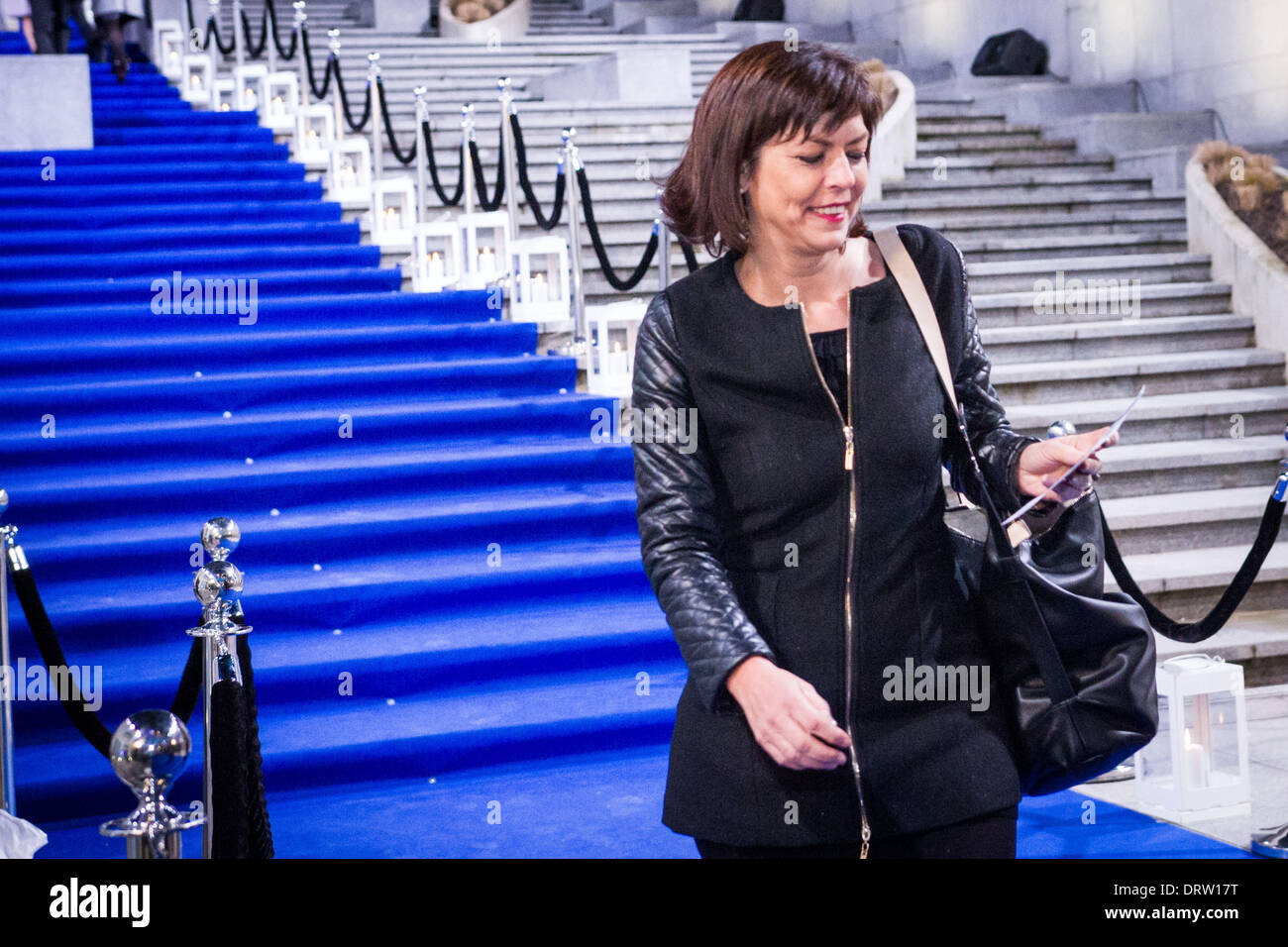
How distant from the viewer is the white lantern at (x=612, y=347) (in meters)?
7.36

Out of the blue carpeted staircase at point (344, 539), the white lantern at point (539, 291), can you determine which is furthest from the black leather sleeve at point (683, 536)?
the white lantern at point (539, 291)

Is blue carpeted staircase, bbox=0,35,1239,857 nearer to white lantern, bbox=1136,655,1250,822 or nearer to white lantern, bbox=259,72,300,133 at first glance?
white lantern, bbox=1136,655,1250,822

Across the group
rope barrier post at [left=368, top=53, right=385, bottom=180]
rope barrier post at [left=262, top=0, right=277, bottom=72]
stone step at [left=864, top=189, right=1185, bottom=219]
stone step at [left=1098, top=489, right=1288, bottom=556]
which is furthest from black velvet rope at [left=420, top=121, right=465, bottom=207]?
stone step at [left=1098, top=489, right=1288, bottom=556]

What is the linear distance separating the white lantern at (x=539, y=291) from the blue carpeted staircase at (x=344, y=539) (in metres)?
0.16

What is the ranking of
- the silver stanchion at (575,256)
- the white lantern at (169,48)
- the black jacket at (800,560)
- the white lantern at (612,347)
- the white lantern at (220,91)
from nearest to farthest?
1. the black jacket at (800,560)
2. the white lantern at (612,347)
3. the silver stanchion at (575,256)
4. the white lantern at (220,91)
5. the white lantern at (169,48)

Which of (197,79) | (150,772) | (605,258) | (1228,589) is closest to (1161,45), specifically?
(605,258)

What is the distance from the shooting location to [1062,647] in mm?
1655

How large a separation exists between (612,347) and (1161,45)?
24.5ft

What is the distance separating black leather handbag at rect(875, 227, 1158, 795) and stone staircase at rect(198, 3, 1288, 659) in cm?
433

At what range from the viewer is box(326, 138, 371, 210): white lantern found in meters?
10.4

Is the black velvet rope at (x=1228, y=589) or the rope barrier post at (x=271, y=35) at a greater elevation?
the rope barrier post at (x=271, y=35)

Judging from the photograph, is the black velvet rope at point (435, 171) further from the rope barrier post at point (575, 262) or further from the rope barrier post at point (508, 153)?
the rope barrier post at point (575, 262)

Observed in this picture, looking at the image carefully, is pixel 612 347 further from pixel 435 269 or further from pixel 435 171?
pixel 435 171
